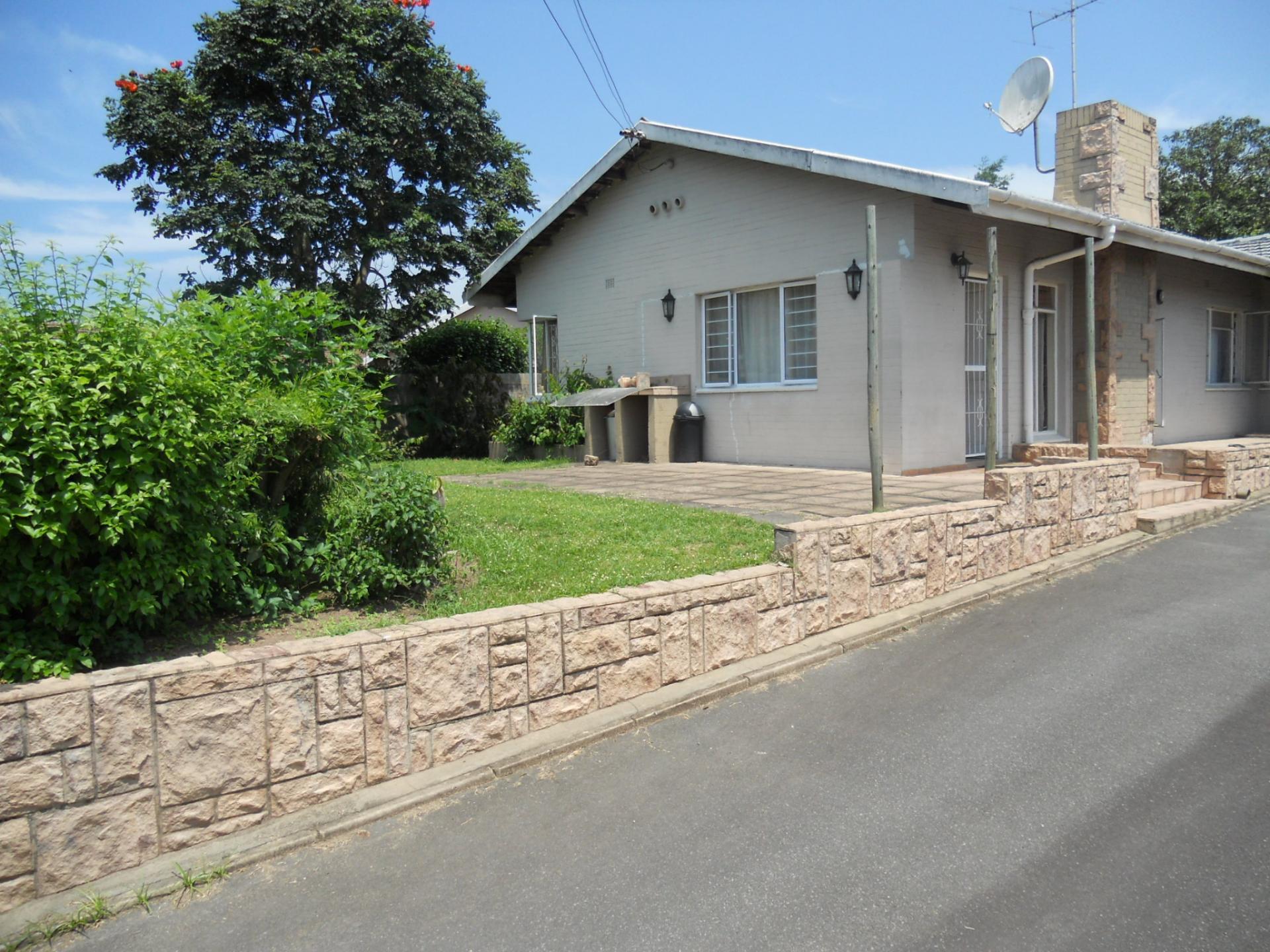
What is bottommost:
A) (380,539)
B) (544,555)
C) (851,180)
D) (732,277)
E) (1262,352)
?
(544,555)

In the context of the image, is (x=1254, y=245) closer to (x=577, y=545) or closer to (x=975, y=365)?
(x=975, y=365)

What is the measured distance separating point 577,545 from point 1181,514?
6.61 meters

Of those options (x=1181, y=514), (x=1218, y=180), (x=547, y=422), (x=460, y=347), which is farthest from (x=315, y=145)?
(x=1218, y=180)

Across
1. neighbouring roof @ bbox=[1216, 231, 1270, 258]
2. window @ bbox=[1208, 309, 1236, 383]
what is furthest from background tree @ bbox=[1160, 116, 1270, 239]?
window @ bbox=[1208, 309, 1236, 383]

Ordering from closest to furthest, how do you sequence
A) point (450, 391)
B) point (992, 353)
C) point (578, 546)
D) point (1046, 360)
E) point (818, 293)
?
point (578, 546) < point (992, 353) < point (818, 293) < point (1046, 360) < point (450, 391)

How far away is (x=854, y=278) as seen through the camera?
38.6 ft

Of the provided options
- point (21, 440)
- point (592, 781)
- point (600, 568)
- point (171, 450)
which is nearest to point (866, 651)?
point (600, 568)

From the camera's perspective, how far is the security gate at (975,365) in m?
12.3

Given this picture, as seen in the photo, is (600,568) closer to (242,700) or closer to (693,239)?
(242,700)

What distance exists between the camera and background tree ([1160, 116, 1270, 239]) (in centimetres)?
3117

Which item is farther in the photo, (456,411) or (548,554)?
(456,411)

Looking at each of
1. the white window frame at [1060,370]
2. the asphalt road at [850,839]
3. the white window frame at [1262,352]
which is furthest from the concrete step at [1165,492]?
the white window frame at [1262,352]

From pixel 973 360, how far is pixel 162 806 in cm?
1122

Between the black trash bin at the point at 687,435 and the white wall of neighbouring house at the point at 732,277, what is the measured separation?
0.22 meters
